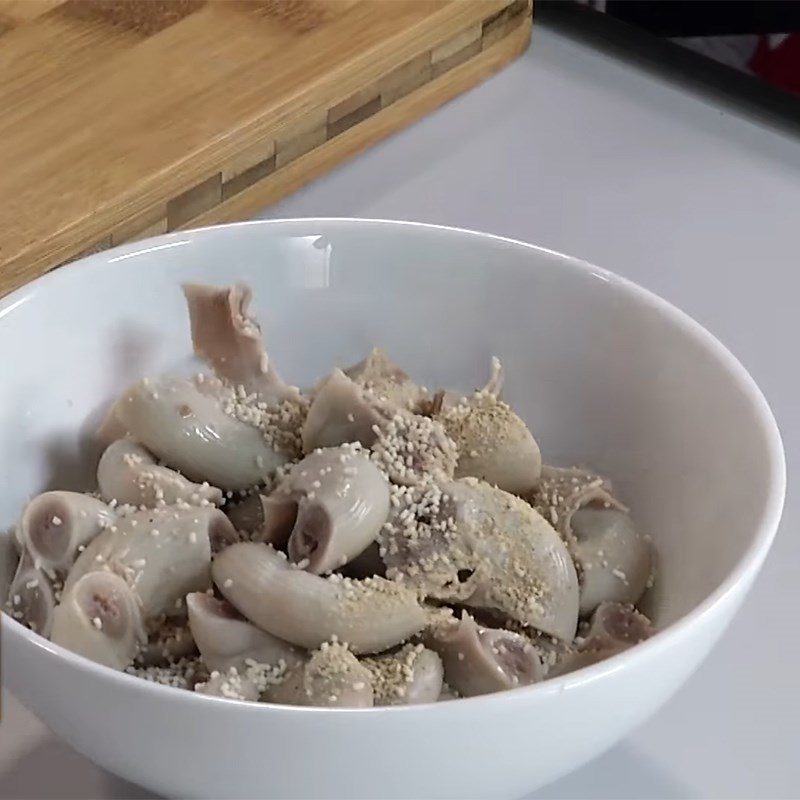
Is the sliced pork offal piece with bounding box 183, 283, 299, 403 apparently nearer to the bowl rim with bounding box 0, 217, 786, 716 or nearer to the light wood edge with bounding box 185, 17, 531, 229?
the bowl rim with bounding box 0, 217, 786, 716

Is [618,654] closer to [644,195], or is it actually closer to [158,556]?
[158,556]

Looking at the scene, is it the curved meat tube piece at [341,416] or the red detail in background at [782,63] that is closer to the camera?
the curved meat tube piece at [341,416]

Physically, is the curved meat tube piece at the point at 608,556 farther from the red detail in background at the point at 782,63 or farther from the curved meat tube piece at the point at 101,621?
the red detail in background at the point at 782,63

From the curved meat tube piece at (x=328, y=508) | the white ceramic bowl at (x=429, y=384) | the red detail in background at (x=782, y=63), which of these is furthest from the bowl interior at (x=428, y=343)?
the red detail in background at (x=782, y=63)

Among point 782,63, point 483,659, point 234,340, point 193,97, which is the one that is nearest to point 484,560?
point 483,659

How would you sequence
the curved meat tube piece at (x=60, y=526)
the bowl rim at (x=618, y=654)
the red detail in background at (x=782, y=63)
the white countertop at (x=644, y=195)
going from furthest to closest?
1. the red detail in background at (x=782, y=63)
2. the white countertop at (x=644, y=195)
3. the curved meat tube piece at (x=60, y=526)
4. the bowl rim at (x=618, y=654)

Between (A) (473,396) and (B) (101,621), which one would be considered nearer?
(B) (101,621)

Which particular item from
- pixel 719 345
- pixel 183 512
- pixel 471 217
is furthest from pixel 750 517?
pixel 471 217
